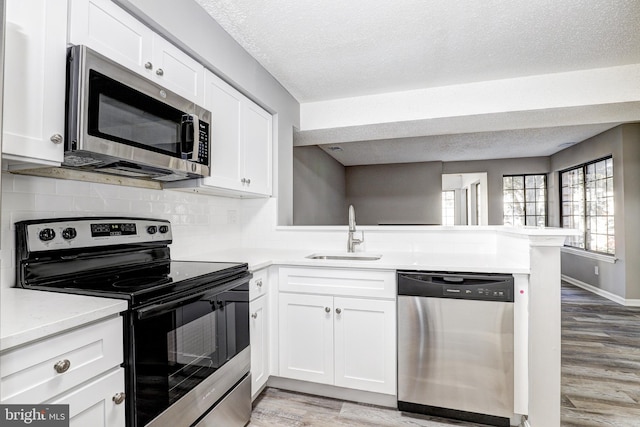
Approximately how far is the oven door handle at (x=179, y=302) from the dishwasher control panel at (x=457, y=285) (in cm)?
95

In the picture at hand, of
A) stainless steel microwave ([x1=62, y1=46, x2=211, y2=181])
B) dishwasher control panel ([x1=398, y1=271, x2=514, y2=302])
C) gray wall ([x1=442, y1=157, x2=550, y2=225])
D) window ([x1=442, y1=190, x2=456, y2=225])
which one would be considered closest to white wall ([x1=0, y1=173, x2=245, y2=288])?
stainless steel microwave ([x1=62, y1=46, x2=211, y2=181])

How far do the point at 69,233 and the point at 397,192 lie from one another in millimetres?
6551

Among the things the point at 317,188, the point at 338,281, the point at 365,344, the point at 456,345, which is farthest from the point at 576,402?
the point at 317,188

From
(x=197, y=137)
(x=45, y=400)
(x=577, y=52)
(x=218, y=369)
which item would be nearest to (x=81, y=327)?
(x=45, y=400)

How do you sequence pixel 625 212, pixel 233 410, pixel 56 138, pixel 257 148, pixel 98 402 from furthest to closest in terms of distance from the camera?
pixel 625 212 → pixel 257 148 → pixel 233 410 → pixel 56 138 → pixel 98 402

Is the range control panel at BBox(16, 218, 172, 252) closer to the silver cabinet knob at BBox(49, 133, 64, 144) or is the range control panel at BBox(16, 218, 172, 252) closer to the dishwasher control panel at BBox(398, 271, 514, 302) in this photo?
the silver cabinet knob at BBox(49, 133, 64, 144)

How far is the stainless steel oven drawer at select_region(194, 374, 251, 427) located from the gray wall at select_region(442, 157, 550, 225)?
6620 millimetres

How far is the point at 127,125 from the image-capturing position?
1.40 m

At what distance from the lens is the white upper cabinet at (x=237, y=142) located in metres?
2.09

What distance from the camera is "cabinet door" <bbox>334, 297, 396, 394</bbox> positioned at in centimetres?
203

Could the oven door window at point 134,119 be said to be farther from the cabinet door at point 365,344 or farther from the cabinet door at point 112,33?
the cabinet door at point 365,344

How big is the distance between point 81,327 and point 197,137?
42.9 inches

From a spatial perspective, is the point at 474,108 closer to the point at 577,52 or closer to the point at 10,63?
the point at 577,52

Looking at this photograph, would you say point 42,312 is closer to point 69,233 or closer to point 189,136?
point 69,233
